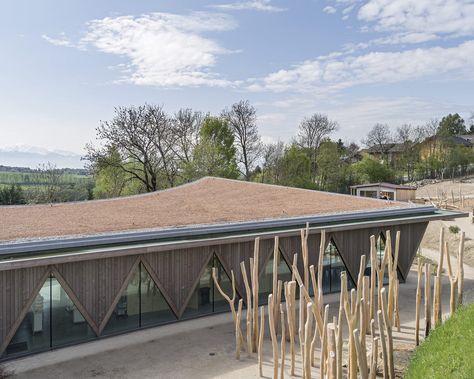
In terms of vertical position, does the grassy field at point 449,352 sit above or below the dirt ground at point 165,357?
above

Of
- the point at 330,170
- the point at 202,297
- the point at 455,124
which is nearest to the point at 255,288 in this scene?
the point at 202,297

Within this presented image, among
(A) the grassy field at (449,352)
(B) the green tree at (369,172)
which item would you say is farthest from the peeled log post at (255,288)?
(B) the green tree at (369,172)

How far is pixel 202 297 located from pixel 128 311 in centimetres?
262

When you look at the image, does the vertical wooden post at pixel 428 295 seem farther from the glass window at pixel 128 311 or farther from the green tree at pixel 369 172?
the green tree at pixel 369 172

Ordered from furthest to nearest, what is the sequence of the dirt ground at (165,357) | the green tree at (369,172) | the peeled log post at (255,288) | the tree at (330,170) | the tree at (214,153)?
the green tree at (369,172), the tree at (330,170), the tree at (214,153), the dirt ground at (165,357), the peeled log post at (255,288)

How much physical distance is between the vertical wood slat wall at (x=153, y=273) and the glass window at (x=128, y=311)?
35 cm

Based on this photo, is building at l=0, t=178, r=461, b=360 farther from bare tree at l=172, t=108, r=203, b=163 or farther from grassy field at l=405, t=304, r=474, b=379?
bare tree at l=172, t=108, r=203, b=163

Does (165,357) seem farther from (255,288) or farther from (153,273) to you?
(255,288)

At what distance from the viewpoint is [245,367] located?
11.5 m

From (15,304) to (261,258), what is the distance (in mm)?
7874

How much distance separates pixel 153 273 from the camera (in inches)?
575

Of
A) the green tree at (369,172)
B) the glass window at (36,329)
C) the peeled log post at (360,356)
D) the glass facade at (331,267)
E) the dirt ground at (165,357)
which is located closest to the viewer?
the peeled log post at (360,356)

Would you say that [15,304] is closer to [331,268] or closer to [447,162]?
[331,268]

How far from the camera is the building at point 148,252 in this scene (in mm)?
12602
